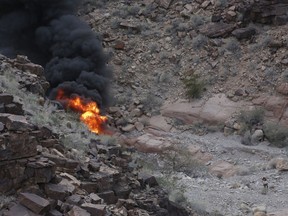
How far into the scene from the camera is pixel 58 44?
79.2 feet

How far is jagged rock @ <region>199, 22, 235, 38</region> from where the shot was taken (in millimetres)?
24984

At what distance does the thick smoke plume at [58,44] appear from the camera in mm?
22672

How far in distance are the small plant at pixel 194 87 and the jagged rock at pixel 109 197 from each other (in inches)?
516

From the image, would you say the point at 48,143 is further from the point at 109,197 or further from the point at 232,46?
the point at 232,46

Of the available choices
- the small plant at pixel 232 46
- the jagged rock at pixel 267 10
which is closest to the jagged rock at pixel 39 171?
the small plant at pixel 232 46

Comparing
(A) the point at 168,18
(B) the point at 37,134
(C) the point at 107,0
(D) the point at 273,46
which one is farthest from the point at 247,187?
(C) the point at 107,0

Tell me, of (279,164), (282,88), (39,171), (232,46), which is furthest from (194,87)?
(39,171)

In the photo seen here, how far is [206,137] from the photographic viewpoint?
2098 cm

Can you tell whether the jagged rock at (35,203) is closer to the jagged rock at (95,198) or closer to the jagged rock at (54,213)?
the jagged rock at (54,213)

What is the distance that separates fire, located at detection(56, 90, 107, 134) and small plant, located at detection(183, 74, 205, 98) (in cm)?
381

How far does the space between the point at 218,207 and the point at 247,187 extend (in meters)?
2.18

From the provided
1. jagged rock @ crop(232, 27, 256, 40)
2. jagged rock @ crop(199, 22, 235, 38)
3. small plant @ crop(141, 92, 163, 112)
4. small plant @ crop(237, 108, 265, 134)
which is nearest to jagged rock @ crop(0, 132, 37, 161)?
small plant @ crop(237, 108, 265, 134)

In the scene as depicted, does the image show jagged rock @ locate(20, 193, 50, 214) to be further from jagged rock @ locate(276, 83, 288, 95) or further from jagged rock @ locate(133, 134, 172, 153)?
jagged rock @ locate(276, 83, 288, 95)

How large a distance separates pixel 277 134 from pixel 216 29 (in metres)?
7.14
